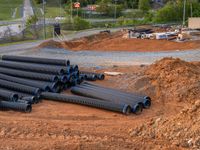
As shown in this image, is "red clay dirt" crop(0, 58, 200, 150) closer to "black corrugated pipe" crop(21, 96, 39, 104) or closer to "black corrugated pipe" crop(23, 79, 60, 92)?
"black corrugated pipe" crop(21, 96, 39, 104)

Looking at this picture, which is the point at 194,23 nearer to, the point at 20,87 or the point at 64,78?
the point at 64,78

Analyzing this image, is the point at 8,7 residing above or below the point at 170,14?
above

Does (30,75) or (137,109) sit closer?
(137,109)

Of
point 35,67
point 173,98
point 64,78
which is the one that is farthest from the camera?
point 35,67

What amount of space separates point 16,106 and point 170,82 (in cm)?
597

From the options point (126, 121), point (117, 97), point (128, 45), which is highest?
point (128, 45)

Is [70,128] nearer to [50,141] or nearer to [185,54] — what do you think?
[50,141]

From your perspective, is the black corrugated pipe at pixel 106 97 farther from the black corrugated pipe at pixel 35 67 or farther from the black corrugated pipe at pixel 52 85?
the black corrugated pipe at pixel 35 67

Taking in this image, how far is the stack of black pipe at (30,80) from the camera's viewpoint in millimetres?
15289

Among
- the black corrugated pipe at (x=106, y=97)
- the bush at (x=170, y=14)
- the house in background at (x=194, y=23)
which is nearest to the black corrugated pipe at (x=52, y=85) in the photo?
the black corrugated pipe at (x=106, y=97)

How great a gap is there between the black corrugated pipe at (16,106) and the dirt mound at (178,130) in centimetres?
484

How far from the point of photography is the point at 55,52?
2988 centimetres

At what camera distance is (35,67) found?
58.4 ft

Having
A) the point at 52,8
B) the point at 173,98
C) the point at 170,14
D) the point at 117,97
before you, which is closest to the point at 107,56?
the point at 173,98
